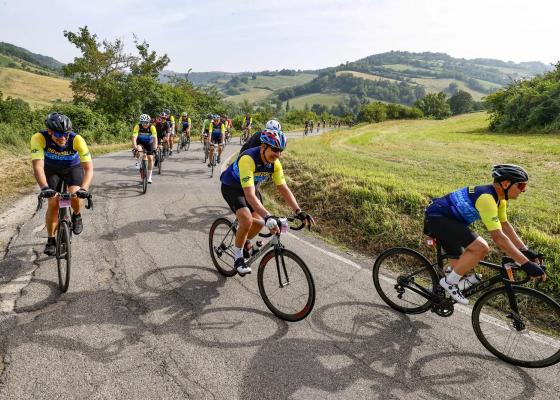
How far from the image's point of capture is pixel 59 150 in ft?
17.8

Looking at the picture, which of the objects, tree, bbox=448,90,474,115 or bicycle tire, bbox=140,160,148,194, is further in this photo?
tree, bbox=448,90,474,115

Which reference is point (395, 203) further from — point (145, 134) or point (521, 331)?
point (145, 134)

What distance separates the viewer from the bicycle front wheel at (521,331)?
392cm

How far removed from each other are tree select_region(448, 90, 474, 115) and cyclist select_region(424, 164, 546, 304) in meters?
112

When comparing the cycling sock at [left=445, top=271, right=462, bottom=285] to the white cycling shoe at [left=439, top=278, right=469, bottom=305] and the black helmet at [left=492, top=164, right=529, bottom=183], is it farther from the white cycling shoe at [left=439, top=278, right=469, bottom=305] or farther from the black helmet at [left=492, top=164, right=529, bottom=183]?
the black helmet at [left=492, top=164, right=529, bottom=183]

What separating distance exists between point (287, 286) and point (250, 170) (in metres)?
1.59

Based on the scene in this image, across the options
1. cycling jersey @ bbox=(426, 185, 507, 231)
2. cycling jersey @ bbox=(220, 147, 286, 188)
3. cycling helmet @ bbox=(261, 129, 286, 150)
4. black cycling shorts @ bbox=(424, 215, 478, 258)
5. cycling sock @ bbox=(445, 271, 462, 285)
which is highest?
cycling helmet @ bbox=(261, 129, 286, 150)

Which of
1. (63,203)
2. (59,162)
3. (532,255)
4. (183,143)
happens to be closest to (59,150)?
(59,162)

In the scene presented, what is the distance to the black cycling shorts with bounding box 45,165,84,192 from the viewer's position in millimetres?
5527

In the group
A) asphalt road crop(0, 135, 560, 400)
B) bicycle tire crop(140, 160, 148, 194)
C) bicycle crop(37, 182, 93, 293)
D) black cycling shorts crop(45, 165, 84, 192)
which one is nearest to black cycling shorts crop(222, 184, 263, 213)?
asphalt road crop(0, 135, 560, 400)

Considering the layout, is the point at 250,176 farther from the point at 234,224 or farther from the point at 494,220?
the point at 494,220

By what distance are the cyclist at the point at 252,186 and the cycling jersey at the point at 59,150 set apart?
7.27ft

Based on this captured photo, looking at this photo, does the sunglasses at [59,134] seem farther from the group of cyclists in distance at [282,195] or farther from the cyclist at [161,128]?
the cyclist at [161,128]

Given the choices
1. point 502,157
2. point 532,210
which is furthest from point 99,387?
point 502,157
